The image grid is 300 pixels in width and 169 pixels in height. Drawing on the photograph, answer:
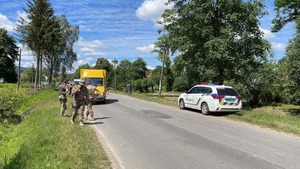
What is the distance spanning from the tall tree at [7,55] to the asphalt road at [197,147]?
7359 centimetres

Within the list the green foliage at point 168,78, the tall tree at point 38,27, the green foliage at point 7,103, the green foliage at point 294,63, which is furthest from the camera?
the green foliage at point 168,78

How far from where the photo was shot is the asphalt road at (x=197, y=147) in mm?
6309

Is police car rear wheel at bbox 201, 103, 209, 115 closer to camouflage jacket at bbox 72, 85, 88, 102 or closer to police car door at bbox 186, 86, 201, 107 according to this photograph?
police car door at bbox 186, 86, 201, 107

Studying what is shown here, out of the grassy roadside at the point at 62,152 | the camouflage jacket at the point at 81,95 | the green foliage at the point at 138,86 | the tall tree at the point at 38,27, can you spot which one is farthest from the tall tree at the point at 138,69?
the grassy roadside at the point at 62,152

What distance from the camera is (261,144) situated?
8.34 metres

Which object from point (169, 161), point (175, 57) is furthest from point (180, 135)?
point (175, 57)

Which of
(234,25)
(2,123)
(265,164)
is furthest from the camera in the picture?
(234,25)

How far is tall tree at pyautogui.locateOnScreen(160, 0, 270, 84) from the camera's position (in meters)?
18.7

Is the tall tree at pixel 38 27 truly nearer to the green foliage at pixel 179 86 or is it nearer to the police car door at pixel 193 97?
the police car door at pixel 193 97

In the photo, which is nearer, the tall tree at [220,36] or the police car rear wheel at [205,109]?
the police car rear wheel at [205,109]

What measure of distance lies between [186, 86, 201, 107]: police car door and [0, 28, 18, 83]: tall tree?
68.2 meters

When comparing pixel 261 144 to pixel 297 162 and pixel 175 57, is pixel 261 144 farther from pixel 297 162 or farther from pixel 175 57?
pixel 175 57

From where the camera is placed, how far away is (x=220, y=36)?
18969 mm

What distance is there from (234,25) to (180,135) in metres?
12.6
